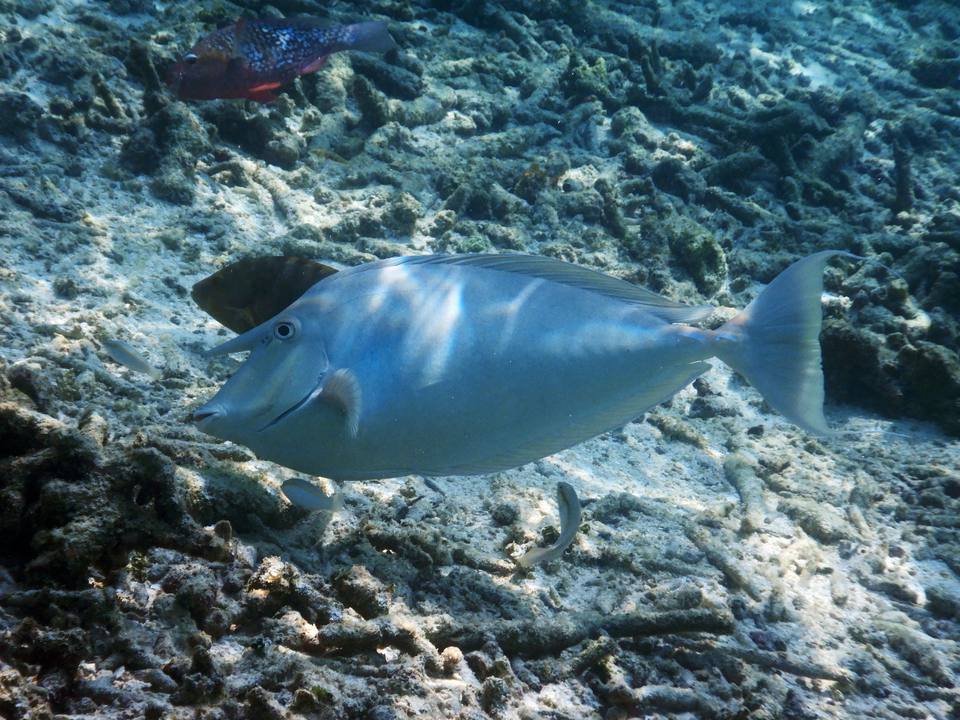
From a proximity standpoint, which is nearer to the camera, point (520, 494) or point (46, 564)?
point (46, 564)

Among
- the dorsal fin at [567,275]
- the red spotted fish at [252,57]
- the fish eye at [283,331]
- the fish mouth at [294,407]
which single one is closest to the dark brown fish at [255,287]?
the dorsal fin at [567,275]

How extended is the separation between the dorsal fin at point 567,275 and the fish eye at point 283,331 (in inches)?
11.9

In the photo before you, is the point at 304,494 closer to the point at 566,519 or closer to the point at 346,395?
the point at 346,395

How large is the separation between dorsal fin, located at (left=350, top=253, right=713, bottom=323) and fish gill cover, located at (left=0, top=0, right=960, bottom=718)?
831mm

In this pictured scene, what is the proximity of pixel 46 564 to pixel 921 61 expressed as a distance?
15.5m

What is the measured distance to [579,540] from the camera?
286 centimetres

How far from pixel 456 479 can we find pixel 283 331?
1733mm

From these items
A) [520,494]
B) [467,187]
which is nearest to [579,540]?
[520,494]

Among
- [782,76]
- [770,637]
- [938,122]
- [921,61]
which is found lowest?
[770,637]

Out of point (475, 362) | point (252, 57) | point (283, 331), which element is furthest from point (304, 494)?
point (252, 57)

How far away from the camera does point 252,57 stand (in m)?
4.11

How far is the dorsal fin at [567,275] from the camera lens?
187cm

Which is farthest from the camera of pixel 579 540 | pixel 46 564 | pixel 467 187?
pixel 467 187

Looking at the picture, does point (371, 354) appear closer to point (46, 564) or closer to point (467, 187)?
point (46, 564)
